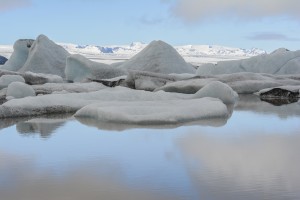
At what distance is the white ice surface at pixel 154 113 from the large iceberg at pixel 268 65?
9443mm

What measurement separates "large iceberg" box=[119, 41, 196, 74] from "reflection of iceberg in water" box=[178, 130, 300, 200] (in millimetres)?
9070

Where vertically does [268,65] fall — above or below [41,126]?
above

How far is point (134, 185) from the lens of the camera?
188 cm

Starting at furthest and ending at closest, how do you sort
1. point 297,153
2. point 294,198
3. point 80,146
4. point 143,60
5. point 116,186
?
point 143,60 < point 80,146 < point 297,153 < point 116,186 < point 294,198

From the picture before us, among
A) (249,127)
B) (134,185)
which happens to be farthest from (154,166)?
(249,127)

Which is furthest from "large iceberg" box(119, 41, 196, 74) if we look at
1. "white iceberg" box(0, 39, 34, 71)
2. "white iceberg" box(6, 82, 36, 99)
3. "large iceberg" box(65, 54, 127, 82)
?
"white iceberg" box(6, 82, 36, 99)

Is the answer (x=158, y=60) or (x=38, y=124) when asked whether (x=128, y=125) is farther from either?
(x=158, y=60)

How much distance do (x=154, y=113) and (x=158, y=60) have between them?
846 centimetres

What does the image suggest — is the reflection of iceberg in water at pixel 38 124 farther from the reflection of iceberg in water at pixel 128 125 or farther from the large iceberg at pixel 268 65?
the large iceberg at pixel 268 65

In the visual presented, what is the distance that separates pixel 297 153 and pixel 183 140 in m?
0.76

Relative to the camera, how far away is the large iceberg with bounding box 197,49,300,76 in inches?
524

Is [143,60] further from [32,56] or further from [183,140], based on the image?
[183,140]

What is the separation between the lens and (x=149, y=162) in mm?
2328

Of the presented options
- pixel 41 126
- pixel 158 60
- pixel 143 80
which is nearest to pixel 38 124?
pixel 41 126
